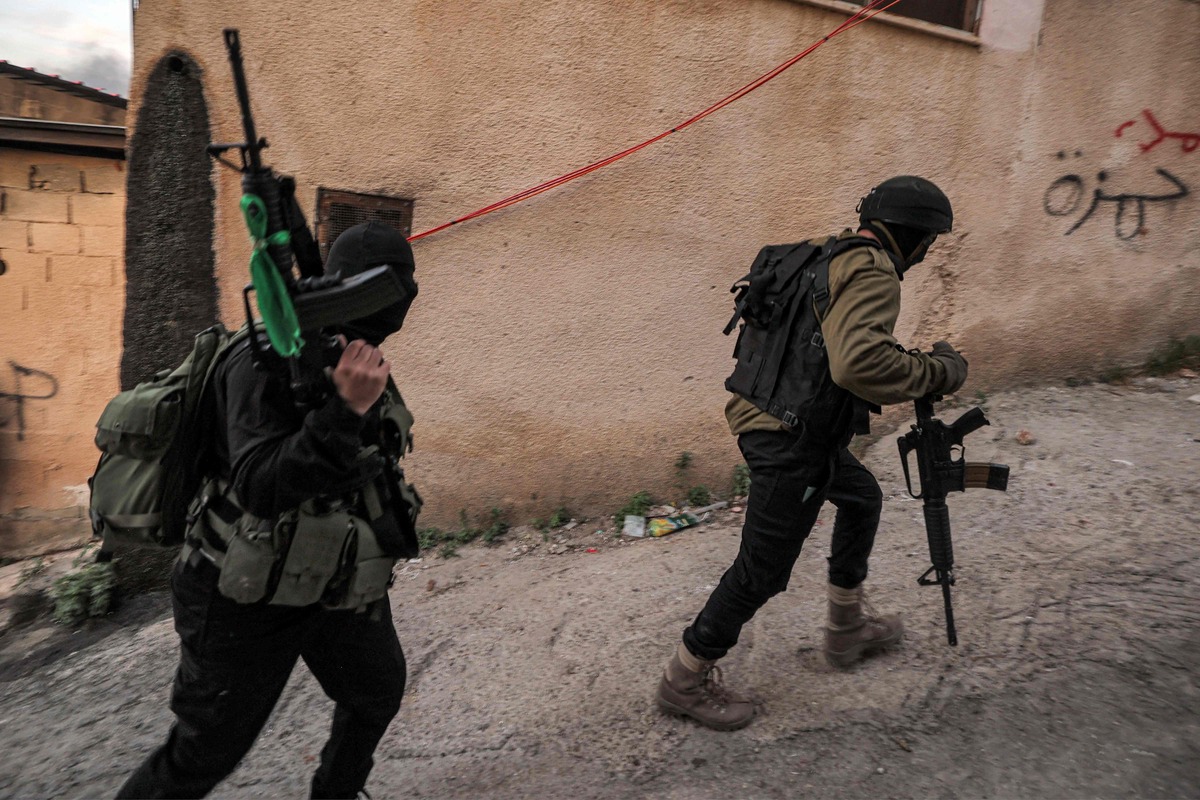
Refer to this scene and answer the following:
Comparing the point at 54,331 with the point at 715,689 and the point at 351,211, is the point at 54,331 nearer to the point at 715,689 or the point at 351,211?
the point at 351,211

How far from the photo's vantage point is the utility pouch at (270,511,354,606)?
1.61m

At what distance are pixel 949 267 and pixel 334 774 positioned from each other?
3738 millimetres

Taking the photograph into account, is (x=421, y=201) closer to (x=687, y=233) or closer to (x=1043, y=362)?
(x=687, y=233)

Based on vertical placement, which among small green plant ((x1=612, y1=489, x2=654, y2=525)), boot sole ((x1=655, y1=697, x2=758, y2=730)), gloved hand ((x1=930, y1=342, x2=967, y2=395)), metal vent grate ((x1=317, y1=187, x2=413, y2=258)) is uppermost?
metal vent grate ((x1=317, y1=187, x2=413, y2=258))

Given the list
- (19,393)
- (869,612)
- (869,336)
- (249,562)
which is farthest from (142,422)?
(19,393)

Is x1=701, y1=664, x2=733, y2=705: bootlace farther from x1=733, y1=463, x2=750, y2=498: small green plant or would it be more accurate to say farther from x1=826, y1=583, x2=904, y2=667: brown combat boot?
x1=733, y1=463, x2=750, y2=498: small green plant

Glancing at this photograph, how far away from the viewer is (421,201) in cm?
372

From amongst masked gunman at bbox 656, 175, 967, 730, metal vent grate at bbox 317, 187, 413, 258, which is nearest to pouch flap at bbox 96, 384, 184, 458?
masked gunman at bbox 656, 175, 967, 730

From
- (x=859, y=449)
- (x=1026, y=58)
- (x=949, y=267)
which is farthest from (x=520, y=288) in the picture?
(x=1026, y=58)

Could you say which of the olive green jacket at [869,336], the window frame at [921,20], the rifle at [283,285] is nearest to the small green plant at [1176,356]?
the window frame at [921,20]

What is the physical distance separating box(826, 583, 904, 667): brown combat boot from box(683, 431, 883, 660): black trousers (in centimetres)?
33

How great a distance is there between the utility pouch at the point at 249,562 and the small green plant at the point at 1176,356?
186 inches

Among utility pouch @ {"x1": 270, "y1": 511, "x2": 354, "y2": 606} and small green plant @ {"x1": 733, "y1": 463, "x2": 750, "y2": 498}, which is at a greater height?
utility pouch @ {"x1": 270, "y1": 511, "x2": 354, "y2": 606}

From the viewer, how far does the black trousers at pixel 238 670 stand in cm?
167
